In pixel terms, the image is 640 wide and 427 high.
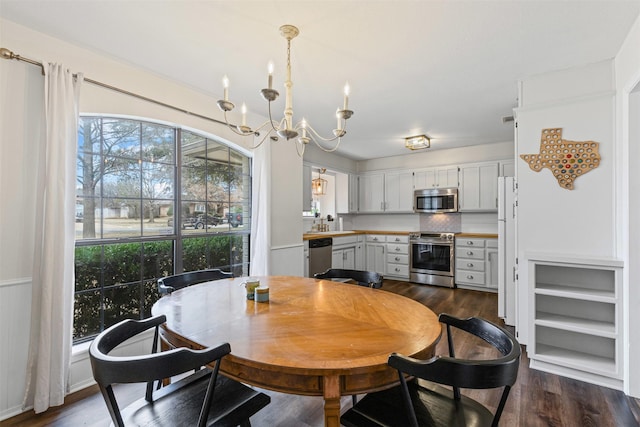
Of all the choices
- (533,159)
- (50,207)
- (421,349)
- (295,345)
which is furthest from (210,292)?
(533,159)

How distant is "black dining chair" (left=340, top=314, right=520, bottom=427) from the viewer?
933 mm

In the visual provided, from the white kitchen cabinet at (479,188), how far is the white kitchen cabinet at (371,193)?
149 centimetres

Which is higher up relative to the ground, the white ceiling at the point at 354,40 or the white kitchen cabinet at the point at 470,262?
the white ceiling at the point at 354,40

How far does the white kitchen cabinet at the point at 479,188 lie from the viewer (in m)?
4.88

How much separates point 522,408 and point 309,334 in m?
1.66

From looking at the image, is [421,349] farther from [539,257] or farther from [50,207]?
[50,207]

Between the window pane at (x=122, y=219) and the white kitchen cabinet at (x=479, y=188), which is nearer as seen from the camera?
the window pane at (x=122, y=219)

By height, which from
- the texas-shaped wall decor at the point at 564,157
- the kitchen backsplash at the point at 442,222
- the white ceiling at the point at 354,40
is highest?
the white ceiling at the point at 354,40

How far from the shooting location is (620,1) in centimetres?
168

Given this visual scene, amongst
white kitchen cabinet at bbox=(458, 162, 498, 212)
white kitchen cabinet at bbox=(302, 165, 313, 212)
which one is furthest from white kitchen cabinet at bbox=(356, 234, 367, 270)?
white kitchen cabinet at bbox=(458, 162, 498, 212)

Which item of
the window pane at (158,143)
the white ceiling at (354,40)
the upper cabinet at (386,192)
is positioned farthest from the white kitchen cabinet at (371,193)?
the window pane at (158,143)

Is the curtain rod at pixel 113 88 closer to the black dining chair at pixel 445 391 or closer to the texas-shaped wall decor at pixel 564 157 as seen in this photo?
the black dining chair at pixel 445 391

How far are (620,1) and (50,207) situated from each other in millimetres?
3606

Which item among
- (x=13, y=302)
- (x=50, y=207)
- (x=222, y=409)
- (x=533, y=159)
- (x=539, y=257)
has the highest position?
(x=533, y=159)
